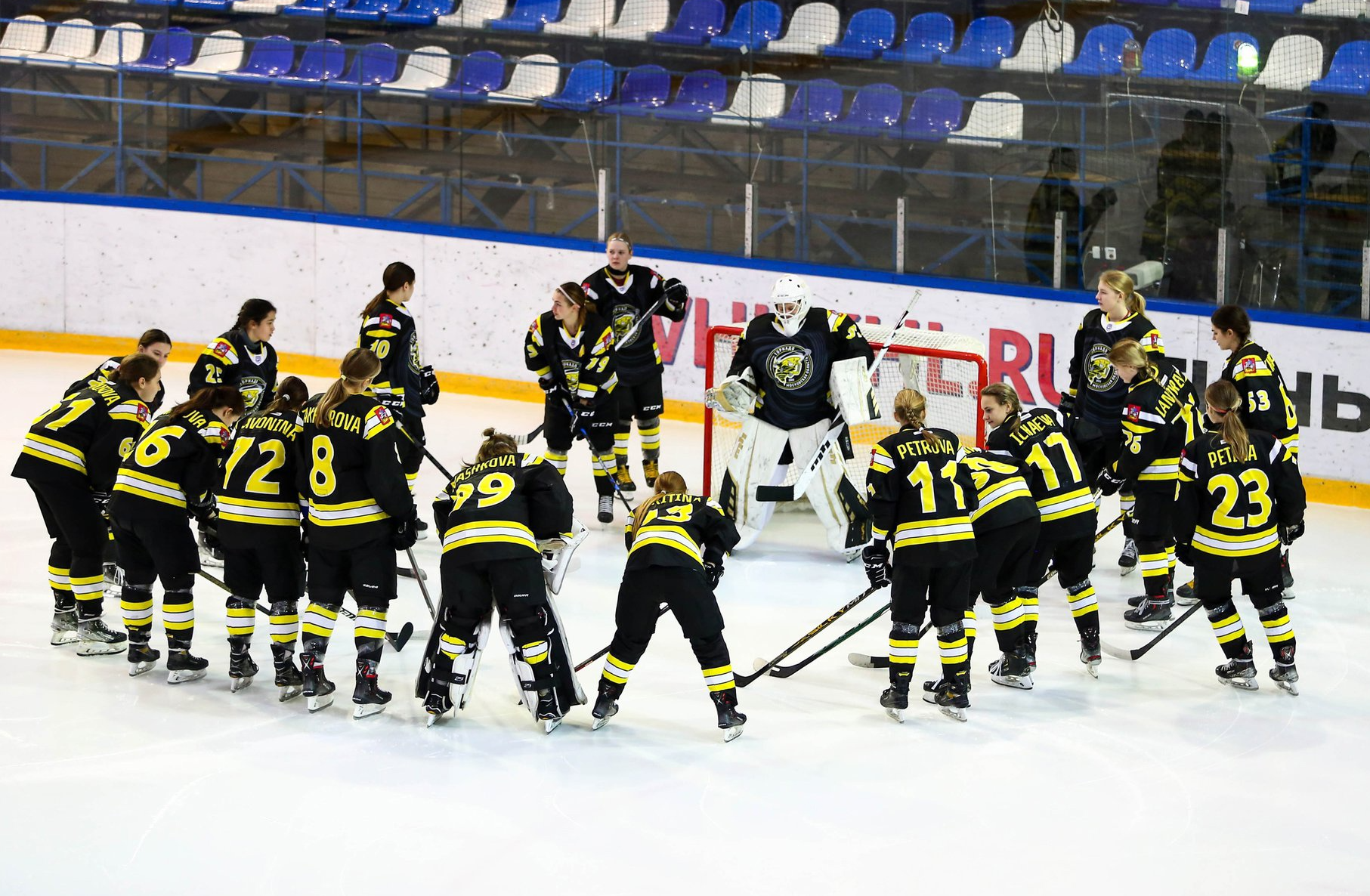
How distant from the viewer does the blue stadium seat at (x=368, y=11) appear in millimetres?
10867

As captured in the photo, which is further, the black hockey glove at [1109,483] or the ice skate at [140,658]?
the black hockey glove at [1109,483]

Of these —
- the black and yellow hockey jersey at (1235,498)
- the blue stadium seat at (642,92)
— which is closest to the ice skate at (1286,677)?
the black and yellow hockey jersey at (1235,498)

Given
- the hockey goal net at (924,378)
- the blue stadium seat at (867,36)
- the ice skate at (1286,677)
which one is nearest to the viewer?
the ice skate at (1286,677)

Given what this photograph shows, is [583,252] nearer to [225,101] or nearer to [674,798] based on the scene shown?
[225,101]

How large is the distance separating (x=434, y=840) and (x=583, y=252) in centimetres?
602

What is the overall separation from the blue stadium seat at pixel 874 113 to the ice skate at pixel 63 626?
17.9ft

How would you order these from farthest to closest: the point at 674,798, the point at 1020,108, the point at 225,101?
1. the point at 225,101
2. the point at 1020,108
3. the point at 674,798

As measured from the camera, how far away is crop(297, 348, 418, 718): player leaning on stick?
4992 millimetres

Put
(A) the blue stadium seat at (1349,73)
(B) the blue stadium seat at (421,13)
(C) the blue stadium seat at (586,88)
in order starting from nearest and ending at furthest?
1. (A) the blue stadium seat at (1349,73)
2. (C) the blue stadium seat at (586,88)
3. (B) the blue stadium seat at (421,13)

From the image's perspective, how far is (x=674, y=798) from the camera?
15.2 ft

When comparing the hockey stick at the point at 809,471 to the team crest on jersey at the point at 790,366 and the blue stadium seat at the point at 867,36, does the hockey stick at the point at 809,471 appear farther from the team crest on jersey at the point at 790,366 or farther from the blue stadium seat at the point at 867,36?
the blue stadium seat at the point at 867,36

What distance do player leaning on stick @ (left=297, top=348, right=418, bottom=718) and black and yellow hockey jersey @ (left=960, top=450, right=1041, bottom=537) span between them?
183 cm

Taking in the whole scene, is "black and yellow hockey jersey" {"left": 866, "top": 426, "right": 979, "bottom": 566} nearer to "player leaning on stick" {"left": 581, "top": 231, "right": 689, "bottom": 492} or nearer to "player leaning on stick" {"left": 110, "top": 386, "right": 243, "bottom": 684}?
"player leaning on stick" {"left": 110, "top": 386, "right": 243, "bottom": 684}

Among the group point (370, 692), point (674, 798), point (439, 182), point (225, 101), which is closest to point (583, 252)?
point (439, 182)
